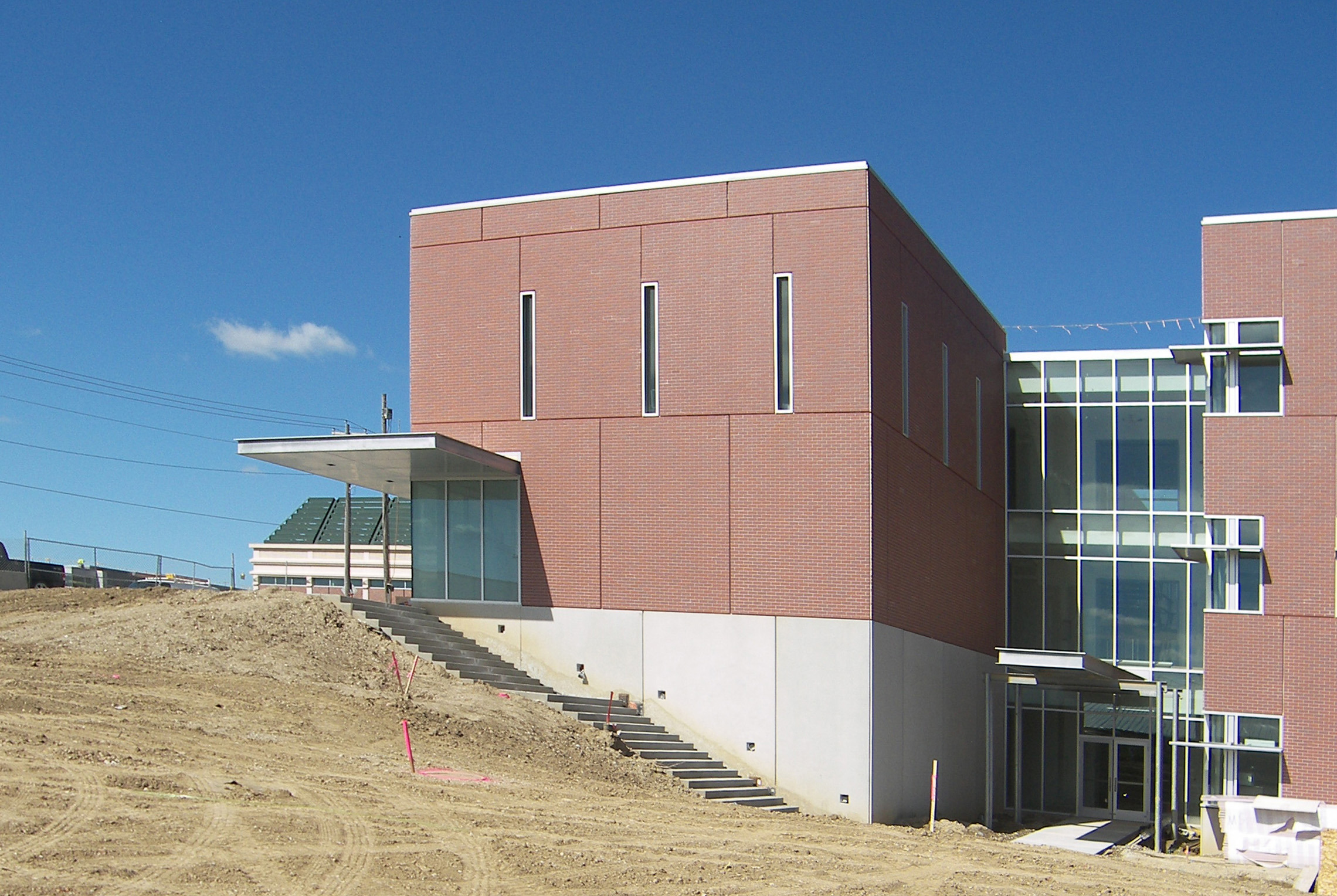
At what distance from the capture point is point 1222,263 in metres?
27.5

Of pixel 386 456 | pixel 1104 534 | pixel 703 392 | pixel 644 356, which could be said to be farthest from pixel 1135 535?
pixel 386 456

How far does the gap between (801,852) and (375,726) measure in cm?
779

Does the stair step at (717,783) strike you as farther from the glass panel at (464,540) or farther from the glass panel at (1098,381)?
the glass panel at (1098,381)

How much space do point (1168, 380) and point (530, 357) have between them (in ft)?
56.0

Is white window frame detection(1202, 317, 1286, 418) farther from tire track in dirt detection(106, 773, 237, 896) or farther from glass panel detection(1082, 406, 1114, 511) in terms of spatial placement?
tire track in dirt detection(106, 773, 237, 896)

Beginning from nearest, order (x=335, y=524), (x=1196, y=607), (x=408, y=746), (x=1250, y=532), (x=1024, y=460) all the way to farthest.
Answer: (x=408, y=746)
(x=1250, y=532)
(x=1196, y=607)
(x=1024, y=460)
(x=335, y=524)

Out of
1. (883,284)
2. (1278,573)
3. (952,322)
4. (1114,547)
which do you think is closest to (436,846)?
(883,284)

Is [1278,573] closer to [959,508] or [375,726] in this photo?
[959,508]

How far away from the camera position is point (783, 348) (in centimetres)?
2725

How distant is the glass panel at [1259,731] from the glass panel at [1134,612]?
8186 mm

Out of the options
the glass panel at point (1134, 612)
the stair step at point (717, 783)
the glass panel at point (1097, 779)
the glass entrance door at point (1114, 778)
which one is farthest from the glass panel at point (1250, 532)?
the stair step at point (717, 783)

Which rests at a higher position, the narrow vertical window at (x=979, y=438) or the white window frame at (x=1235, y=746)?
the narrow vertical window at (x=979, y=438)

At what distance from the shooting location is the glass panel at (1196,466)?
114 ft

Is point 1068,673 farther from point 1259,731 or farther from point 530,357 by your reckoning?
point 530,357
